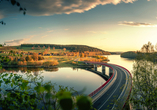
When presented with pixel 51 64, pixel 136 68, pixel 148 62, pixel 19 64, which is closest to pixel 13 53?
pixel 136 68

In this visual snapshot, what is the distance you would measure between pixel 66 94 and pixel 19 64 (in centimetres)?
11422

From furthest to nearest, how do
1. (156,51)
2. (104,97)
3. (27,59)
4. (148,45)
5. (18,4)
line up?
(27,59) → (104,97) → (148,45) → (156,51) → (18,4)

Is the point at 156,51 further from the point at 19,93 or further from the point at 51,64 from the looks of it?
the point at 51,64

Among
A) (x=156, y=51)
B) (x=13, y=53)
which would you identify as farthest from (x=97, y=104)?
(x=13, y=53)

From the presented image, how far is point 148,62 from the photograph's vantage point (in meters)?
18.2

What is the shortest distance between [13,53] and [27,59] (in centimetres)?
→ 11704

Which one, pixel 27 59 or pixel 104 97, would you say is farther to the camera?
pixel 27 59

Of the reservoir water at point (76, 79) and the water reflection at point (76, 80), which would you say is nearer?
the water reflection at point (76, 80)

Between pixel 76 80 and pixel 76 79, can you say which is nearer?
pixel 76 80

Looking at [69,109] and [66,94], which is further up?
[66,94]

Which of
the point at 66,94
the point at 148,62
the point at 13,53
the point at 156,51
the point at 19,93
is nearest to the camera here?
the point at 66,94

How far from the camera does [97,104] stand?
73.6ft

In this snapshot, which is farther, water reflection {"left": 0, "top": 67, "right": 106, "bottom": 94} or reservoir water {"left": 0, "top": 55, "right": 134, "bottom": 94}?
reservoir water {"left": 0, "top": 55, "right": 134, "bottom": 94}

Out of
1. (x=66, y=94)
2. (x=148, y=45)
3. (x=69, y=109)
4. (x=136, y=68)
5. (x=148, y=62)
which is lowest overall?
(x=136, y=68)
